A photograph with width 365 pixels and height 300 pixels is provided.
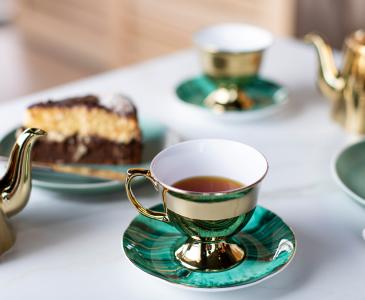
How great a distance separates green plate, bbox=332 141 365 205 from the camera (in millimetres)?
989

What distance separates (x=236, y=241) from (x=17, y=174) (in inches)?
12.4

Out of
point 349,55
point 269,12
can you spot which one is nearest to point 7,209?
point 349,55

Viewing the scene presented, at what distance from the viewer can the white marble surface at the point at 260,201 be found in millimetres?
799

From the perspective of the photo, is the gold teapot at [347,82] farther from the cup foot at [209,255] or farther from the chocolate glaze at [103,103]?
the cup foot at [209,255]

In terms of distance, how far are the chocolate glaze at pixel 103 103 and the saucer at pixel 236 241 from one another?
0.88 feet

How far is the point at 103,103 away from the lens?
116cm

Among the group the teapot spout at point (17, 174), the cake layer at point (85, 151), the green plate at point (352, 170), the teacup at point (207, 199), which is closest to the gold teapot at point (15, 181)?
the teapot spout at point (17, 174)

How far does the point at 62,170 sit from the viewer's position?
1.05 meters

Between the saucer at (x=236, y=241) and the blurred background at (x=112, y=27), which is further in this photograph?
the blurred background at (x=112, y=27)

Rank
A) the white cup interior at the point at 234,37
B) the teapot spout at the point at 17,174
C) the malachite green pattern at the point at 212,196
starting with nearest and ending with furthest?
→ the malachite green pattern at the point at 212,196 < the teapot spout at the point at 17,174 < the white cup interior at the point at 234,37

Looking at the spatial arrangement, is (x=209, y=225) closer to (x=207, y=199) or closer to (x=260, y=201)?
(x=207, y=199)

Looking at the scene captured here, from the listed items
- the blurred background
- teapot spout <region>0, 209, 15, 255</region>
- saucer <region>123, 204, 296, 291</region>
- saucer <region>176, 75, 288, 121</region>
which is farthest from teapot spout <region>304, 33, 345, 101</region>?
the blurred background

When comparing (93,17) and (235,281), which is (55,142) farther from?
(93,17)

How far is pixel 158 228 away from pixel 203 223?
0.12 meters
